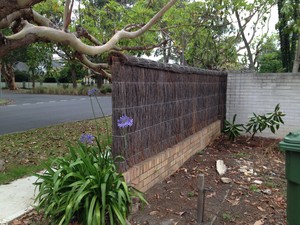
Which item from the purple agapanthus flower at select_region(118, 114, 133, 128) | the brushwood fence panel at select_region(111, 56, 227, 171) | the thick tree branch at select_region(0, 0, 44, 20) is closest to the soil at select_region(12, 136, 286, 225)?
the brushwood fence panel at select_region(111, 56, 227, 171)

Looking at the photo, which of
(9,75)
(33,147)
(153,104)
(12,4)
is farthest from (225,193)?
(9,75)

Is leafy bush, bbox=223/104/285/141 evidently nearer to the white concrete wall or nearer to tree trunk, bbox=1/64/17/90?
the white concrete wall

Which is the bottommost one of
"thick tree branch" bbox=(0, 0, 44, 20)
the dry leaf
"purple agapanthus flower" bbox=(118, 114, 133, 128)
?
the dry leaf

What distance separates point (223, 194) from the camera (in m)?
4.71

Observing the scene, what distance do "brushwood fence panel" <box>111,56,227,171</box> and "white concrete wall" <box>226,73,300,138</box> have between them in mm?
2263

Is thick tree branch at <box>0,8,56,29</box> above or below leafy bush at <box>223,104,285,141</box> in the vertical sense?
above

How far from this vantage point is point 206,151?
7.26 meters

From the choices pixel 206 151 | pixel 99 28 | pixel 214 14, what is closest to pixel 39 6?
pixel 99 28

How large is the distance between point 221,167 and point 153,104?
2063 millimetres

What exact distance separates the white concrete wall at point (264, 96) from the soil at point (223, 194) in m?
2.02

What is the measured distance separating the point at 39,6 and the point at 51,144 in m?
4.18

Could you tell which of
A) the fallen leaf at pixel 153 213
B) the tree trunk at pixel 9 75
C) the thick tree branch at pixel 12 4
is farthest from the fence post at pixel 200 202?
the tree trunk at pixel 9 75

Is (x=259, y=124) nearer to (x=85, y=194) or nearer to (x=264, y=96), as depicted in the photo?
(x=264, y=96)

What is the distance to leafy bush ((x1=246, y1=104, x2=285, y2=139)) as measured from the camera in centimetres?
823
